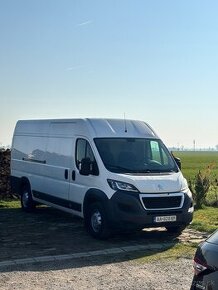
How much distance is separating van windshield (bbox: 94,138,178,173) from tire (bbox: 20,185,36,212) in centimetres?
412

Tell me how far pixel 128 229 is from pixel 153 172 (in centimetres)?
140

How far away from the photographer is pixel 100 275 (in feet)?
24.6

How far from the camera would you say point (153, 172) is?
34.8 ft

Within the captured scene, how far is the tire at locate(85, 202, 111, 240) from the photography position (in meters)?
10.1

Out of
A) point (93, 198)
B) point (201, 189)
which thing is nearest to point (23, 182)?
point (93, 198)

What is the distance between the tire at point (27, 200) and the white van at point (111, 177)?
82 centimetres

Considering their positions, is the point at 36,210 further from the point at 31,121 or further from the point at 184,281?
the point at 184,281

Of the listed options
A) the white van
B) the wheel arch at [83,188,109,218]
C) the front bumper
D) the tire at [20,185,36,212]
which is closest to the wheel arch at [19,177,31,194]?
the tire at [20,185,36,212]

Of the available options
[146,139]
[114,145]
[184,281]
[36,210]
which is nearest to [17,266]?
[184,281]

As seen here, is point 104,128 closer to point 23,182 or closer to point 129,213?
point 129,213

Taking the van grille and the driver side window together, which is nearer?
the van grille

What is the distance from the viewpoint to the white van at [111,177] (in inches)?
393

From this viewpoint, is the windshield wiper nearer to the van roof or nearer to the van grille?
the van grille

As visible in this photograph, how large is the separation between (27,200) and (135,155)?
4.68 m
